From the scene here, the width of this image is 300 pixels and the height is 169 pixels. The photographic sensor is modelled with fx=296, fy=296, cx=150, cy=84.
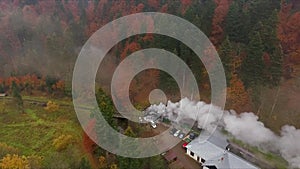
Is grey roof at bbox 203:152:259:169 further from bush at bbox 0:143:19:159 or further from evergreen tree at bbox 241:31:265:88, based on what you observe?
bush at bbox 0:143:19:159

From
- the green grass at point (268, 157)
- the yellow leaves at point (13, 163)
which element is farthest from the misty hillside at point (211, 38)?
the yellow leaves at point (13, 163)

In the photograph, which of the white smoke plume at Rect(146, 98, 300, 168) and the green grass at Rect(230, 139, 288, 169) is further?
the white smoke plume at Rect(146, 98, 300, 168)

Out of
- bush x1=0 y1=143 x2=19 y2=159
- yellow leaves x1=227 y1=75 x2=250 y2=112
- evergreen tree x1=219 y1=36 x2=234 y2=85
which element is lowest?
bush x1=0 y1=143 x2=19 y2=159

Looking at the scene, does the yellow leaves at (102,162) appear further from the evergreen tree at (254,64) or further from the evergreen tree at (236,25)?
the evergreen tree at (236,25)

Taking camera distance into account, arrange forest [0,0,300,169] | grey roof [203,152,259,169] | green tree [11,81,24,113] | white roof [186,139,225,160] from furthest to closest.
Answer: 1. green tree [11,81,24,113]
2. forest [0,0,300,169]
3. white roof [186,139,225,160]
4. grey roof [203,152,259,169]

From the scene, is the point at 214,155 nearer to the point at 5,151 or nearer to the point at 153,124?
the point at 153,124

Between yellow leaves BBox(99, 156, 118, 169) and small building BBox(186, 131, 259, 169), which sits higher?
small building BBox(186, 131, 259, 169)

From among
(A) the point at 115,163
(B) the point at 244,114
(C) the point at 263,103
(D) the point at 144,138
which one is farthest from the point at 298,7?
(A) the point at 115,163

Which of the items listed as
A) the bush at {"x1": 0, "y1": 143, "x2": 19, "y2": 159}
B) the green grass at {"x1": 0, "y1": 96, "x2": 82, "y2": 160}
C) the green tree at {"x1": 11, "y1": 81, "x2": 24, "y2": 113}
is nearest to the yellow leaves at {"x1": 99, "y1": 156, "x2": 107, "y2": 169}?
the green grass at {"x1": 0, "y1": 96, "x2": 82, "y2": 160}

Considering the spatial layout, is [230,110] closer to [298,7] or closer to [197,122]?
[197,122]
